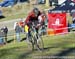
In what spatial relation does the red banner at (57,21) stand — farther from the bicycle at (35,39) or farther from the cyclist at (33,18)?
the cyclist at (33,18)

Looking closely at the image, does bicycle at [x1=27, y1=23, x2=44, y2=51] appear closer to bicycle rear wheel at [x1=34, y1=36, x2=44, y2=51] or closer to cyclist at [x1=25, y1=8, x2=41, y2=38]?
bicycle rear wheel at [x1=34, y1=36, x2=44, y2=51]

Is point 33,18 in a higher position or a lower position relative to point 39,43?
higher

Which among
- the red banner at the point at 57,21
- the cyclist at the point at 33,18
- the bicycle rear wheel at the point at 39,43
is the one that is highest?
the cyclist at the point at 33,18

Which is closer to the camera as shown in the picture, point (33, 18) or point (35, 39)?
point (33, 18)

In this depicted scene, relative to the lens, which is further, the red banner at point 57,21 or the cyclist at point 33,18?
the red banner at point 57,21

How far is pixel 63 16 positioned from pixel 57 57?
12.9 meters

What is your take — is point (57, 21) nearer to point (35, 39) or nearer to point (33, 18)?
point (35, 39)

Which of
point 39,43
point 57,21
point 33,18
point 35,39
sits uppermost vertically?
point 33,18

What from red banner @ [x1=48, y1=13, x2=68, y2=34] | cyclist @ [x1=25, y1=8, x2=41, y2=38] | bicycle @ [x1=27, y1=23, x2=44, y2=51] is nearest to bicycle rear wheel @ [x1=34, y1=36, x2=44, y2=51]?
bicycle @ [x1=27, y1=23, x2=44, y2=51]

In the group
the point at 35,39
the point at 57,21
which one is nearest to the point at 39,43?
the point at 35,39

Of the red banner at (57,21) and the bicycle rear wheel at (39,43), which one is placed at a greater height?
the bicycle rear wheel at (39,43)

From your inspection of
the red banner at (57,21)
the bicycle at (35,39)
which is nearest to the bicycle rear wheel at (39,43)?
the bicycle at (35,39)

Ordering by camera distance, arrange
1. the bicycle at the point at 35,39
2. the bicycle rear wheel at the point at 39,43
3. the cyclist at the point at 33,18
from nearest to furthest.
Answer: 1. the cyclist at the point at 33,18
2. the bicycle at the point at 35,39
3. the bicycle rear wheel at the point at 39,43

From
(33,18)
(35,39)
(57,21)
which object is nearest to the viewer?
(33,18)
